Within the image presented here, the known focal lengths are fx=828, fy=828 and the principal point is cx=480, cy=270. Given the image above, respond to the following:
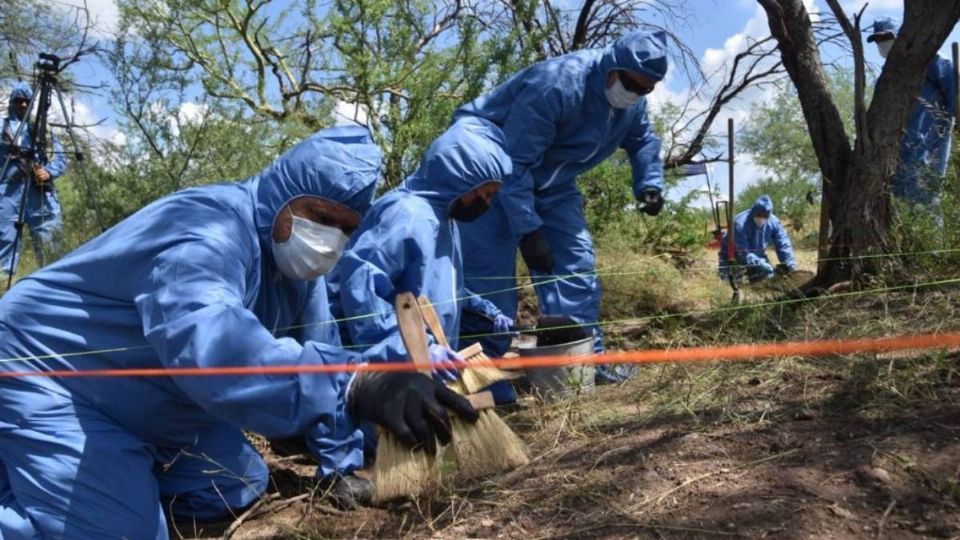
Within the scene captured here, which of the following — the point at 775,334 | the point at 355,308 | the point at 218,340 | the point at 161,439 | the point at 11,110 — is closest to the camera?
the point at 218,340

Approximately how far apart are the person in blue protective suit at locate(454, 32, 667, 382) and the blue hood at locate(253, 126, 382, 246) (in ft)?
5.88

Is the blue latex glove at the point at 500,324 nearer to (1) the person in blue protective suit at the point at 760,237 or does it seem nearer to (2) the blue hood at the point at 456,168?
(2) the blue hood at the point at 456,168

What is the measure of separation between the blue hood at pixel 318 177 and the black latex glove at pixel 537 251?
2146 millimetres

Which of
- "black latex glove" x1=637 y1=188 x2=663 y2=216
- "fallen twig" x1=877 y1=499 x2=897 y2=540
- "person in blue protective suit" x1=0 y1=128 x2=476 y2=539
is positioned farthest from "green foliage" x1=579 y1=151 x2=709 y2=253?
"fallen twig" x1=877 y1=499 x2=897 y2=540

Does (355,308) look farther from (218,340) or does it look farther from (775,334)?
(775,334)

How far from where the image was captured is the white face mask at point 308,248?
237 centimetres

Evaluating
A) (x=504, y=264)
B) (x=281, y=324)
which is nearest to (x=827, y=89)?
(x=504, y=264)

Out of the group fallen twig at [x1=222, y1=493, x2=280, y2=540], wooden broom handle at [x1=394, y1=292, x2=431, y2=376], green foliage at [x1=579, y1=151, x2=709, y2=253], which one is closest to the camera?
wooden broom handle at [x1=394, y1=292, x2=431, y2=376]

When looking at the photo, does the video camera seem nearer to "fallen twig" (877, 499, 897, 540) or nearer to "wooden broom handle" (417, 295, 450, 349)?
"wooden broom handle" (417, 295, 450, 349)

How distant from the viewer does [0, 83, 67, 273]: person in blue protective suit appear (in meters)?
7.09

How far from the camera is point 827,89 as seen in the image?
4336 millimetres

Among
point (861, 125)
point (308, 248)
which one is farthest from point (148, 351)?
point (861, 125)

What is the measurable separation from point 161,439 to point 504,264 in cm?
240

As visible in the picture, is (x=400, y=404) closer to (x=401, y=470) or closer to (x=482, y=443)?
(x=401, y=470)
